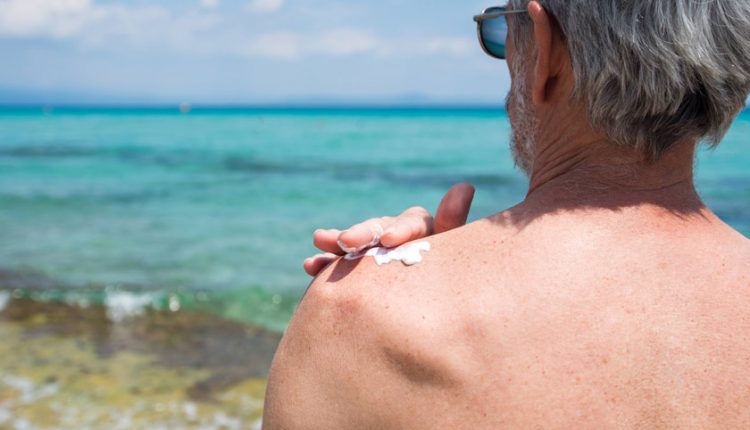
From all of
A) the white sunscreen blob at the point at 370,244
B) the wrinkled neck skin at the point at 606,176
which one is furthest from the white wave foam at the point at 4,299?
the wrinkled neck skin at the point at 606,176

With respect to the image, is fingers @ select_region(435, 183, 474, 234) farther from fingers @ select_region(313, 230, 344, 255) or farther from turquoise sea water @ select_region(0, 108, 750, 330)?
turquoise sea water @ select_region(0, 108, 750, 330)

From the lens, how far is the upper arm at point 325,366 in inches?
54.9

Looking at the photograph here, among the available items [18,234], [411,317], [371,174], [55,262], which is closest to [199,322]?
[55,262]

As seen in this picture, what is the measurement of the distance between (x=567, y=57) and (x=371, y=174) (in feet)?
60.6

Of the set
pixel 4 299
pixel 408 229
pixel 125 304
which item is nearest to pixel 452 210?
pixel 408 229

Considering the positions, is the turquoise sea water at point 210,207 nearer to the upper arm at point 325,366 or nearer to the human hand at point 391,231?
the human hand at point 391,231

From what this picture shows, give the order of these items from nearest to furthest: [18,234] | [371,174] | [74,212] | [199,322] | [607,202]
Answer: [607,202] < [199,322] < [18,234] < [74,212] < [371,174]

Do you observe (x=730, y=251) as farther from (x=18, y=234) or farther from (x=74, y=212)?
(x=74, y=212)

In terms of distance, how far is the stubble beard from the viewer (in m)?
1.60

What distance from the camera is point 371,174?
19891 mm

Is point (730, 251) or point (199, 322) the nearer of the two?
point (730, 251)

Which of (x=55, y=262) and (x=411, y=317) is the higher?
(x=411, y=317)

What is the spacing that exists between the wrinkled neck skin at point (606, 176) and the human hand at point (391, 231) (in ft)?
0.87

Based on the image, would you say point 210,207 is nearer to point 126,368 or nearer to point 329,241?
point 126,368
